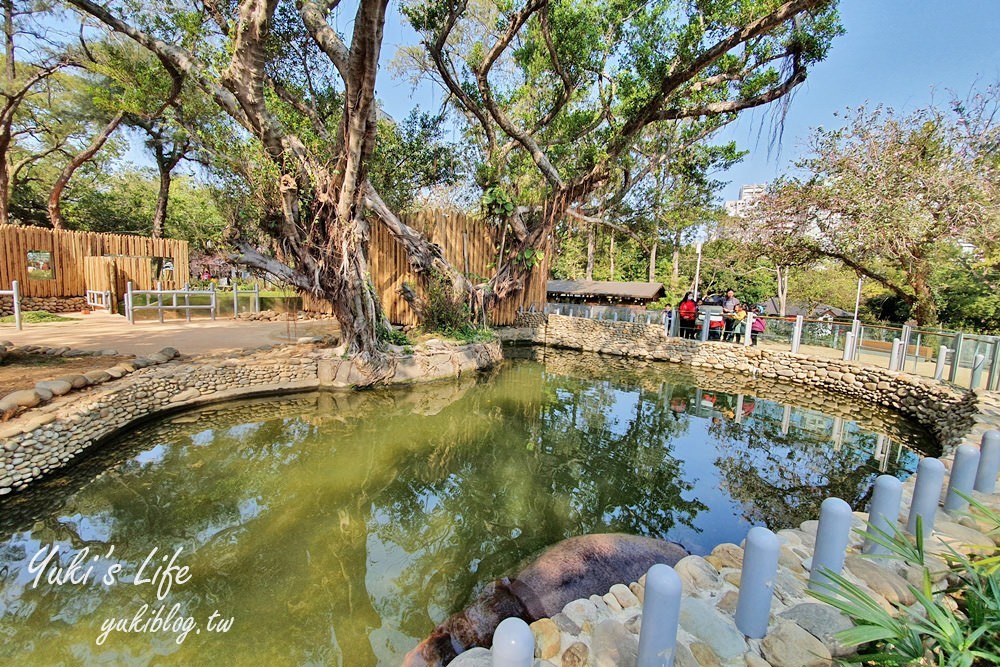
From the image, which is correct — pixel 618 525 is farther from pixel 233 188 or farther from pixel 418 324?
pixel 233 188

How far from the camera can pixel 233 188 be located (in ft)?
24.5

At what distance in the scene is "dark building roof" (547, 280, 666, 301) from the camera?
1941 centimetres

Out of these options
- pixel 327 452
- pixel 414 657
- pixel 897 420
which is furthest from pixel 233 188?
pixel 897 420

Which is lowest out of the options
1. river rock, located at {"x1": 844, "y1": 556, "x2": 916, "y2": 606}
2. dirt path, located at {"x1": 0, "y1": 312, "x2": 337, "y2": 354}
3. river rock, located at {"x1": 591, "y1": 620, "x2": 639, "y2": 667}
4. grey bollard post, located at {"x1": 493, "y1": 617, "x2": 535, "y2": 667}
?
river rock, located at {"x1": 591, "y1": 620, "x2": 639, "y2": 667}

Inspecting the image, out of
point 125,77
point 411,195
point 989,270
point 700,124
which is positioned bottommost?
point 989,270

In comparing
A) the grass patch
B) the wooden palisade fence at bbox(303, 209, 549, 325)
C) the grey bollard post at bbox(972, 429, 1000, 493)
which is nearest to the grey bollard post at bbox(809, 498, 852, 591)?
the grey bollard post at bbox(972, 429, 1000, 493)

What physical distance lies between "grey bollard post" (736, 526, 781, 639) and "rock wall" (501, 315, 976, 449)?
5.00 m

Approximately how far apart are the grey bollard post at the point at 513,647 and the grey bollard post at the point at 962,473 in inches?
128

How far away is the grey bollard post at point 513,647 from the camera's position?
50.4 inches

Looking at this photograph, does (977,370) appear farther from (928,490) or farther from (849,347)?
(928,490)

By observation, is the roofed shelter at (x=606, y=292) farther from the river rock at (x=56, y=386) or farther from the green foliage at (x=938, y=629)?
the green foliage at (x=938, y=629)

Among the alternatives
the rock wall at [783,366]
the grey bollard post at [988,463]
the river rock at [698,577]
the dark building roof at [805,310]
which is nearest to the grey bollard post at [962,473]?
the grey bollard post at [988,463]

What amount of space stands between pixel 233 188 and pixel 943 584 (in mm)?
9505

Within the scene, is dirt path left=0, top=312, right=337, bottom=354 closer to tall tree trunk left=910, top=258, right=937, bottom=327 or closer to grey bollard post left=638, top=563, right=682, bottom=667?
grey bollard post left=638, top=563, right=682, bottom=667
